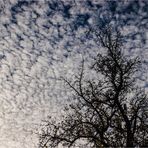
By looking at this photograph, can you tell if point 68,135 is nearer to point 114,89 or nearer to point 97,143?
point 97,143

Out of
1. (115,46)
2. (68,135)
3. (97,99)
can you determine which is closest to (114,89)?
(97,99)

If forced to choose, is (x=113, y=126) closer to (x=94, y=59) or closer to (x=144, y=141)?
(x=144, y=141)

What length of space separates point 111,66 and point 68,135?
4.67 metres

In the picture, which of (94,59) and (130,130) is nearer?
(130,130)

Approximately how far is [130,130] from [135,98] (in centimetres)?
269

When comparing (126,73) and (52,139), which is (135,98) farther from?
(52,139)

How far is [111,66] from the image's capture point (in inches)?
767

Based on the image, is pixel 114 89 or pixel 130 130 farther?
pixel 114 89

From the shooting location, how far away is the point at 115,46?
62.2 feet

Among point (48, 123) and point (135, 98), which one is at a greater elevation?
point (135, 98)

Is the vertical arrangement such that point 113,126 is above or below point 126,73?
below

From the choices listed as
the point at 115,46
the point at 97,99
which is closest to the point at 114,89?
the point at 97,99

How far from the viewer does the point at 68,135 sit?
64.2 ft

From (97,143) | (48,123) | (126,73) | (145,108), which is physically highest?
(126,73)
